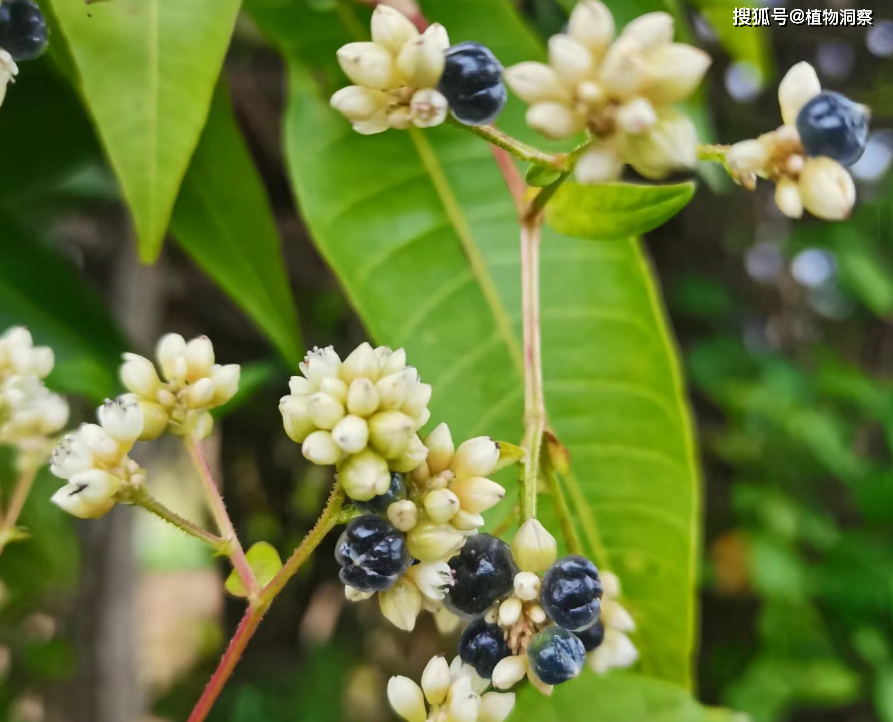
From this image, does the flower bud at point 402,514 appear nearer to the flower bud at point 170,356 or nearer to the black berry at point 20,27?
the flower bud at point 170,356

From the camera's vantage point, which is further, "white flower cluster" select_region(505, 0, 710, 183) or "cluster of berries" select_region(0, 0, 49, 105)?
"cluster of berries" select_region(0, 0, 49, 105)

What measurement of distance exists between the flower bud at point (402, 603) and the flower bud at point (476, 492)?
0.05 m

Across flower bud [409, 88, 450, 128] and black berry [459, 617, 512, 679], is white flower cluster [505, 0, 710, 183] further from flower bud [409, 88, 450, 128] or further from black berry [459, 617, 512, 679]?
black berry [459, 617, 512, 679]

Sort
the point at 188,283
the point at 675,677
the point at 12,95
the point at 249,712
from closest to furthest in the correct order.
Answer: the point at 675,677 → the point at 12,95 → the point at 249,712 → the point at 188,283

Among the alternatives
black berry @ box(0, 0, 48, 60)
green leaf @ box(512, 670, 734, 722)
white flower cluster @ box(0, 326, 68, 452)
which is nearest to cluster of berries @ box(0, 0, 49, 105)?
black berry @ box(0, 0, 48, 60)

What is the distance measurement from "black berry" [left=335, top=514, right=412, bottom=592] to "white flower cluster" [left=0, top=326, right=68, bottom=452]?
230 millimetres

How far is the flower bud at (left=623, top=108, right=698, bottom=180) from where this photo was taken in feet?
1.10

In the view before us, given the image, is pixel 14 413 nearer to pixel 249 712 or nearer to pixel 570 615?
pixel 570 615

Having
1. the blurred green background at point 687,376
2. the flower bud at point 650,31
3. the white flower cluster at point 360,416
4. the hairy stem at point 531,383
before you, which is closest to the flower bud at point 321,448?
the white flower cluster at point 360,416

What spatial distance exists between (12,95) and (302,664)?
32.4 inches

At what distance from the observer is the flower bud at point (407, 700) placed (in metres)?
0.41

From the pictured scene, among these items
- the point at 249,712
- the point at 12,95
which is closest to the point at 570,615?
the point at 12,95

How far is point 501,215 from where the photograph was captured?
2.24 feet

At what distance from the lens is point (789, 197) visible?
1.24 feet
